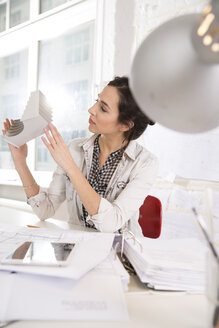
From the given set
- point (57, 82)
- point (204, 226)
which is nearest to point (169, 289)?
point (204, 226)

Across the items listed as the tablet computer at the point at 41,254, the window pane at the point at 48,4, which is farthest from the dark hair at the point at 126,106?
the window pane at the point at 48,4

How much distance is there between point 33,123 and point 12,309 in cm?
64

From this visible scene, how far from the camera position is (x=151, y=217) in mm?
A: 1174

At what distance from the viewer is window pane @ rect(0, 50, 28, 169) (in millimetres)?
2725

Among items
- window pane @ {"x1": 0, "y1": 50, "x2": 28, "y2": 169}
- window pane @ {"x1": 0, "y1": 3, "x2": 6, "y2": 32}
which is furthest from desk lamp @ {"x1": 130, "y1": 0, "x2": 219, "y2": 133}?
window pane @ {"x1": 0, "y1": 3, "x2": 6, "y2": 32}

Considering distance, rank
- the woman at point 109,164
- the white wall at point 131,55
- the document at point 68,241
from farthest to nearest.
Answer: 1. the white wall at point 131,55
2. the woman at point 109,164
3. the document at point 68,241

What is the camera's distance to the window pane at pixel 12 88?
272 cm

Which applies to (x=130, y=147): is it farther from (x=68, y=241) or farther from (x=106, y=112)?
(x=68, y=241)

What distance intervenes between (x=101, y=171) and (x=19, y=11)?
2.38 meters

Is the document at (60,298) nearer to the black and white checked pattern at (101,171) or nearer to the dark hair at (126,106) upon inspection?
the black and white checked pattern at (101,171)

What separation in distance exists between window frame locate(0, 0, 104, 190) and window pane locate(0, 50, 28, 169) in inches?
3.4

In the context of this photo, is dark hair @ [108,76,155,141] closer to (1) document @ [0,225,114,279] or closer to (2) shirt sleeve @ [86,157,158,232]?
(2) shirt sleeve @ [86,157,158,232]

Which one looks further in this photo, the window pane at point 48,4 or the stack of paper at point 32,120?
the window pane at point 48,4

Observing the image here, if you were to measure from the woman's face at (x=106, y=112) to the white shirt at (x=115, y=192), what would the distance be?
13 centimetres
